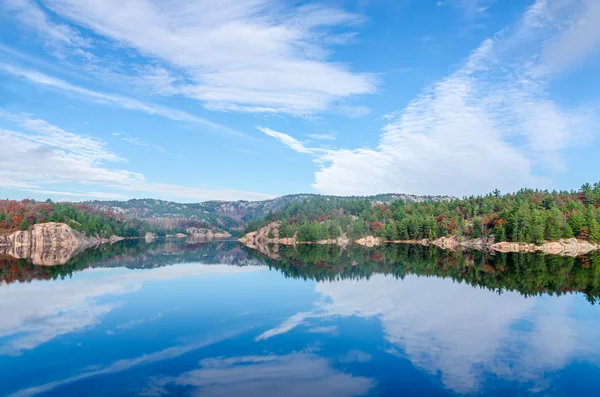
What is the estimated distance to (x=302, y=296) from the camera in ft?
153

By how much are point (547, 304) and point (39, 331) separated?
148 feet

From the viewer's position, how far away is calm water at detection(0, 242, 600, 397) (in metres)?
20.5

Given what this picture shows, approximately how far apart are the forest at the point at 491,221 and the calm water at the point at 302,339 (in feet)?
258

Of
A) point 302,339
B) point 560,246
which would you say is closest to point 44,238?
point 302,339

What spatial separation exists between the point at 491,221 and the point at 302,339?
133 m

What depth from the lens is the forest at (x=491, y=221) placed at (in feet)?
399

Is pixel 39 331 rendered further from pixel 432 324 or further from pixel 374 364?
pixel 432 324

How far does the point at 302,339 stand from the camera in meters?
28.2

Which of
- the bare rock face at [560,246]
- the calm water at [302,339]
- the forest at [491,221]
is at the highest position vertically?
the forest at [491,221]

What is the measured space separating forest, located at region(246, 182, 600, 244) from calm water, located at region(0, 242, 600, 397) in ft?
258

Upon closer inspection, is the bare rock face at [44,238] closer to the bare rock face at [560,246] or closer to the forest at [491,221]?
the forest at [491,221]

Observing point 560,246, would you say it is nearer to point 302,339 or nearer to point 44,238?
point 302,339

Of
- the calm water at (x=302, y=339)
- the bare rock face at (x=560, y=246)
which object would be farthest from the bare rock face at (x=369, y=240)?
the calm water at (x=302, y=339)

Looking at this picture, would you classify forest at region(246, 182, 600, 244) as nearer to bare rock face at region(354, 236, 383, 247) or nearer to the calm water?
bare rock face at region(354, 236, 383, 247)
